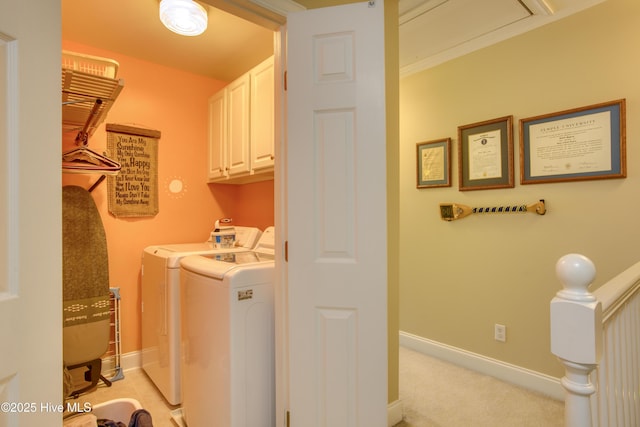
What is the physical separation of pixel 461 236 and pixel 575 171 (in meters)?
0.85

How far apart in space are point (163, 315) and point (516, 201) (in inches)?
97.6

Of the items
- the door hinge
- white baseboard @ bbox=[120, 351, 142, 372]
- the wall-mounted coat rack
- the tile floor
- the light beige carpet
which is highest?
the wall-mounted coat rack

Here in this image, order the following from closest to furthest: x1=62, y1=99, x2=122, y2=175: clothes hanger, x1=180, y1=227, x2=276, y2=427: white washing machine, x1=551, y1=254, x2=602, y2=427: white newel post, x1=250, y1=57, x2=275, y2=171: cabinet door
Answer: x1=551, y1=254, x2=602, y2=427: white newel post
x1=180, y1=227, x2=276, y2=427: white washing machine
x1=62, y1=99, x2=122, y2=175: clothes hanger
x1=250, y1=57, x2=275, y2=171: cabinet door

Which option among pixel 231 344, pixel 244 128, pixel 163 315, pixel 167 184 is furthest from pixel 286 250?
pixel 167 184

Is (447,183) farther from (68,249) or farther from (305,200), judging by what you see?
(68,249)

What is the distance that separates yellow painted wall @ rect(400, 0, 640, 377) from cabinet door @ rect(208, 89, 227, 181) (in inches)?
62.0

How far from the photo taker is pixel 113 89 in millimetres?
1653

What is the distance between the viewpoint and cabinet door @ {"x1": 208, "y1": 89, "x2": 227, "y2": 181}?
279cm

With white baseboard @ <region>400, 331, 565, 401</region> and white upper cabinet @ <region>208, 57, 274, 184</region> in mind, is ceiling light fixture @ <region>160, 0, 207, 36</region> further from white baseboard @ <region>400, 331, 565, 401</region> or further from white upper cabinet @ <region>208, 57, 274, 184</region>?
white baseboard @ <region>400, 331, 565, 401</region>

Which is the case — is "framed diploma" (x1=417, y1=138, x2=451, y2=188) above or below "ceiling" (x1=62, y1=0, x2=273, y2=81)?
below

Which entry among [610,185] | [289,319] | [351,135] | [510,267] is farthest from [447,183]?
[289,319]

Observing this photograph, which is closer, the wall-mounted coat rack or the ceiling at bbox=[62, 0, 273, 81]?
the ceiling at bbox=[62, 0, 273, 81]

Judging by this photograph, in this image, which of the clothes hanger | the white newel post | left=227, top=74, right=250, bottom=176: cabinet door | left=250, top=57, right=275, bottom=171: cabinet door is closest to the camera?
the white newel post

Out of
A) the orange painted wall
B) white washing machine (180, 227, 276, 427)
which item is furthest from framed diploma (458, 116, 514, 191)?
white washing machine (180, 227, 276, 427)
